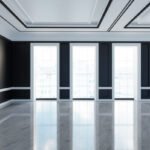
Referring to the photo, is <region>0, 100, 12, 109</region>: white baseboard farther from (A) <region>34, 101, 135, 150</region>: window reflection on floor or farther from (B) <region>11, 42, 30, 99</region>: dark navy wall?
(A) <region>34, 101, 135, 150</region>: window reflection on floor

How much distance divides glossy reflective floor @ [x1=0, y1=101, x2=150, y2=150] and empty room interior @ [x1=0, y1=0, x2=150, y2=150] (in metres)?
0.02

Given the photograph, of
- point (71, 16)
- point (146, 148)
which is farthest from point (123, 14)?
point (146, 148)

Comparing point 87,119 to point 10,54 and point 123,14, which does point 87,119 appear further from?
point 10,54

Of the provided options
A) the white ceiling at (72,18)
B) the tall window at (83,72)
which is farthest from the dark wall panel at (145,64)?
the tall window at (83,72)

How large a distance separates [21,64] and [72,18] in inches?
160

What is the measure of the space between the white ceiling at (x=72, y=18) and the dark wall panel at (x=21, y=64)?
1.59 feet

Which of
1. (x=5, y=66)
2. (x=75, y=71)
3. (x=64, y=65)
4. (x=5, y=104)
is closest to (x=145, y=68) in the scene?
(x=75, y=71)

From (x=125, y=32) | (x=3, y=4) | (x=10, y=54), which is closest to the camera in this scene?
(x=3, y=4)

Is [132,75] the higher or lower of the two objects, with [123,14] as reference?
lower

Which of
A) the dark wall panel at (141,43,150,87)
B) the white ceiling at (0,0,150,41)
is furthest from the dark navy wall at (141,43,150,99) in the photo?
the white ceiling at (0,0,150,41)

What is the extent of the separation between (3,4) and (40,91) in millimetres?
5623

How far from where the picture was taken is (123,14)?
6.58 m

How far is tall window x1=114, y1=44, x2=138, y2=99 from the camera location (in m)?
10.5

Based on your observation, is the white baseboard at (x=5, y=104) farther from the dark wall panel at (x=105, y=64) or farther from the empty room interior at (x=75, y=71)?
the dark wall panel at (x=105, y=64)
